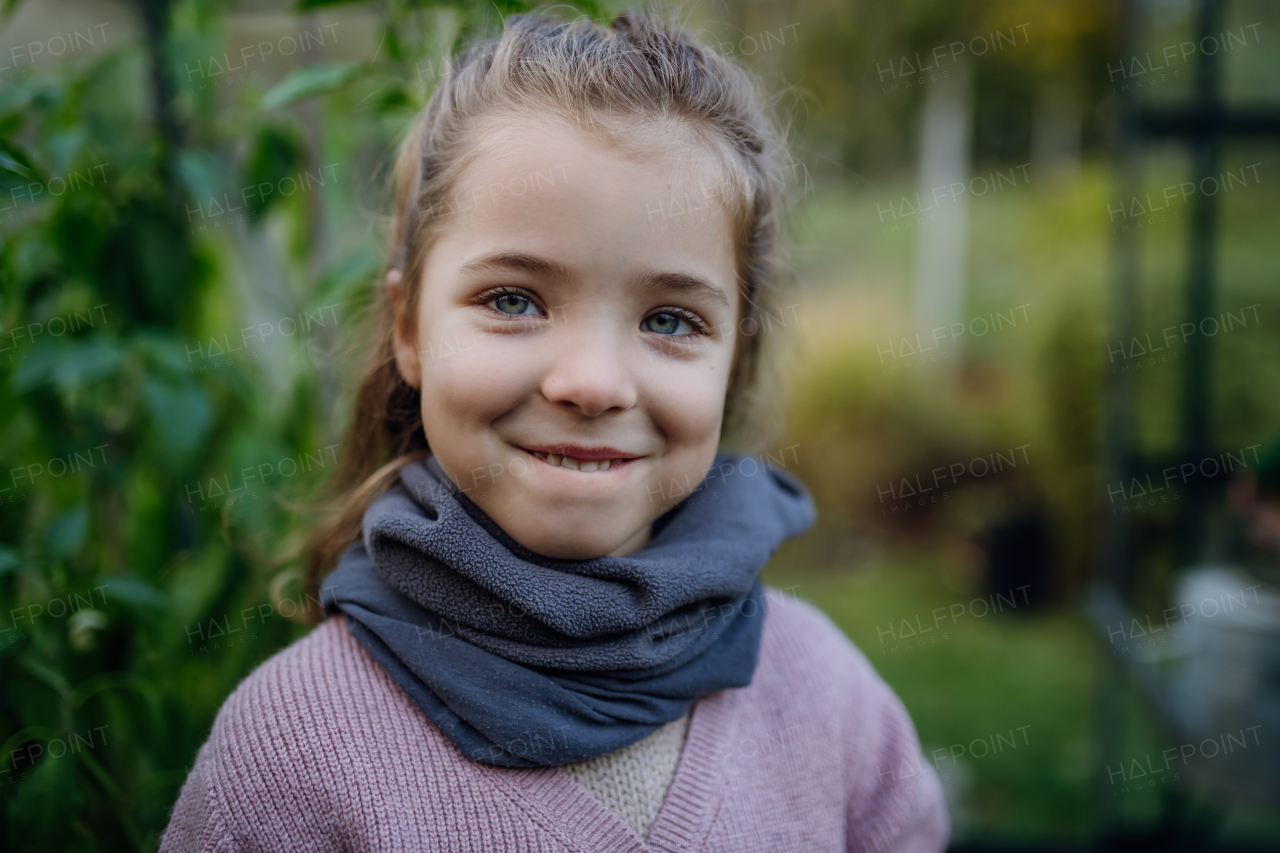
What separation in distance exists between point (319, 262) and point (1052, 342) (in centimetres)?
436

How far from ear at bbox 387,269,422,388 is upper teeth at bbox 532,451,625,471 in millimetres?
221

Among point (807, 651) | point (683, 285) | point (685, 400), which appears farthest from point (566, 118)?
point (807, 651)

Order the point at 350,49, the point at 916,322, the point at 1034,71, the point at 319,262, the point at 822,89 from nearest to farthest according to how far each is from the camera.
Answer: the point at 319,262
the point at 350,49
the point at 822,89
the point at 916,322
the point at 1034,71

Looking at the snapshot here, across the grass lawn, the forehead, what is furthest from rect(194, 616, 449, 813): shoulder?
the grass lawn

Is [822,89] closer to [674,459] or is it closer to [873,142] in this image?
[873,142]

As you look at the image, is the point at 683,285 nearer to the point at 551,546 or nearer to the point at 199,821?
the point at 551,546

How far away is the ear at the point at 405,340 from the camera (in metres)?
1.09

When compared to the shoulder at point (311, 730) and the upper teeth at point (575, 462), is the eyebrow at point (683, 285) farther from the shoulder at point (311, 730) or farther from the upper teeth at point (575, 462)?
the shoulder at point (311, 730)

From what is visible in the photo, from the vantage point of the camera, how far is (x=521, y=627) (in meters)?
0.98

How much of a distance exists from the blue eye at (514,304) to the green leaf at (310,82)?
556 mm

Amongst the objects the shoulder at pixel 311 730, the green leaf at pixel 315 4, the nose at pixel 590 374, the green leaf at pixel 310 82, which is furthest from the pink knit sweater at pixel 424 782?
the green leaf at pixel 315 4

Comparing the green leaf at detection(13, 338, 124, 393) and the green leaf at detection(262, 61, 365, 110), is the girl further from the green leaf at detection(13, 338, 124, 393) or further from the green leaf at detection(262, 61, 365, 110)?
the green leaf at detection(13, 338, 124, 393)

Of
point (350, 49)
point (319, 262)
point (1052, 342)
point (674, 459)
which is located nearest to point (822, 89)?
point (1052, 342)

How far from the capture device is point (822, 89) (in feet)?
26.4
